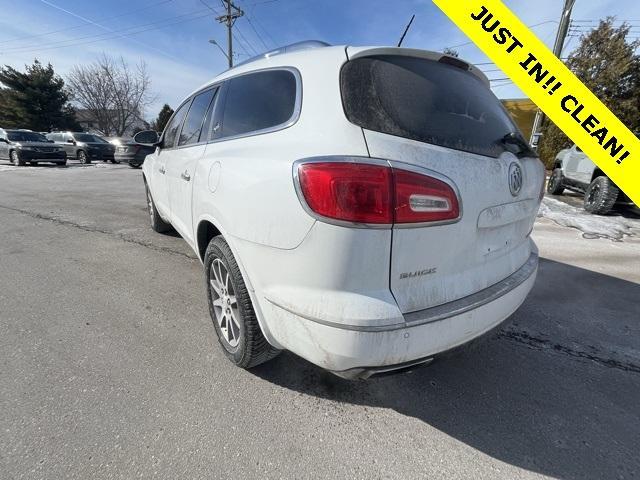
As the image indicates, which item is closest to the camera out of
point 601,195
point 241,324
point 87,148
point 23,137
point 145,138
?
point 241,324

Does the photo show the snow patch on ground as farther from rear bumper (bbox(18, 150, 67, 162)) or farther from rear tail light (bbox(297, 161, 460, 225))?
rear bumper (bbox(18, 150, 67, 162))

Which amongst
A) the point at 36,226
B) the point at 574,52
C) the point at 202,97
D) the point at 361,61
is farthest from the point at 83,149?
the point at 574,52

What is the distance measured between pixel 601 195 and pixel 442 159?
7.46 metres

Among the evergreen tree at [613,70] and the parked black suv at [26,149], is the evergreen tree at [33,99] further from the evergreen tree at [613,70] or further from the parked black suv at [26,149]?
the evergreen tree at [613,70]

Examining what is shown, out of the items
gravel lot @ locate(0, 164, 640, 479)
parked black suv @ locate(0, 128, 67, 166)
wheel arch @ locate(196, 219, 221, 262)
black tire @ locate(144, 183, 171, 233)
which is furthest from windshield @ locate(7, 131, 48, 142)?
wheel arch @ locate(196, 219, 221, 262)

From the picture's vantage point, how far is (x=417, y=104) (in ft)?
4.88

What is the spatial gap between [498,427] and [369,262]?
124 cm

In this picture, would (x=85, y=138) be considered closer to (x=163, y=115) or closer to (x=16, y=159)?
(x=16, y=159)

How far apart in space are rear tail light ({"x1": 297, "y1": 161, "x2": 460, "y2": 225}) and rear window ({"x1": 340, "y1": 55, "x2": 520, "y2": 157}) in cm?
22

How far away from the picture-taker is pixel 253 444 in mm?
1586

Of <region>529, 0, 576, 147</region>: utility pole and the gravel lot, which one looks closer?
the gravel lot

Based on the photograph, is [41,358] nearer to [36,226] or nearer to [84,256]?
[84,256]

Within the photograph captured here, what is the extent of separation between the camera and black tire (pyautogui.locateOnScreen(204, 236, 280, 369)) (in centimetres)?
179

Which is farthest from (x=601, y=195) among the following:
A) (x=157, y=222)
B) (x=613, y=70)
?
(x=613, y=70)
